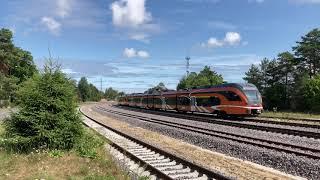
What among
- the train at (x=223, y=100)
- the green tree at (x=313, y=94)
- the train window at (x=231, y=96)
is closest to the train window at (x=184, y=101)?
the train at (x=223, y=100)

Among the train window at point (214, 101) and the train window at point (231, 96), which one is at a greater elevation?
the train window at point (231, 96)

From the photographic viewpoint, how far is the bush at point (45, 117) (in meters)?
14.2

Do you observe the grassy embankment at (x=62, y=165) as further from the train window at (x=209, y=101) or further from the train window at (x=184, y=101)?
the train window at (x=184, y=101)

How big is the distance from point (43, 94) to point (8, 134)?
174 cm

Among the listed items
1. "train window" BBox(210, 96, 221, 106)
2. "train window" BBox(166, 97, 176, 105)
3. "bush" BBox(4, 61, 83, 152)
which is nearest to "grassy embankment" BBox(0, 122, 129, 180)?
"bush" BBox(4, 61, 83, 152)

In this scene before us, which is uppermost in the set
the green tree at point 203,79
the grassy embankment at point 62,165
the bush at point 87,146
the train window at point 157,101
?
the green tree at point 203,79

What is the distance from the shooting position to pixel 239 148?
17.0 m

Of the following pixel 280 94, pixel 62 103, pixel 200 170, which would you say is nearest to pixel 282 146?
pixel 200 170

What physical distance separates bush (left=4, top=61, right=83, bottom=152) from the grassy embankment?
0.48 meters

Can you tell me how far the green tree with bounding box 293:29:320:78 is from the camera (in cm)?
9212

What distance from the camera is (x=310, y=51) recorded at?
92875 mm

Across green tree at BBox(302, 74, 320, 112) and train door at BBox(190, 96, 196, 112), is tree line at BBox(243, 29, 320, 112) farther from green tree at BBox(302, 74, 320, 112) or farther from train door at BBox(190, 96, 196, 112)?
train door at BBox(190, 96, 196, 112)

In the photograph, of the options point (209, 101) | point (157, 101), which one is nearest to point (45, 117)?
point (209, 101)

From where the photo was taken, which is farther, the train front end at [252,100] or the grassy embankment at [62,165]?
the train front end at [252,100]
